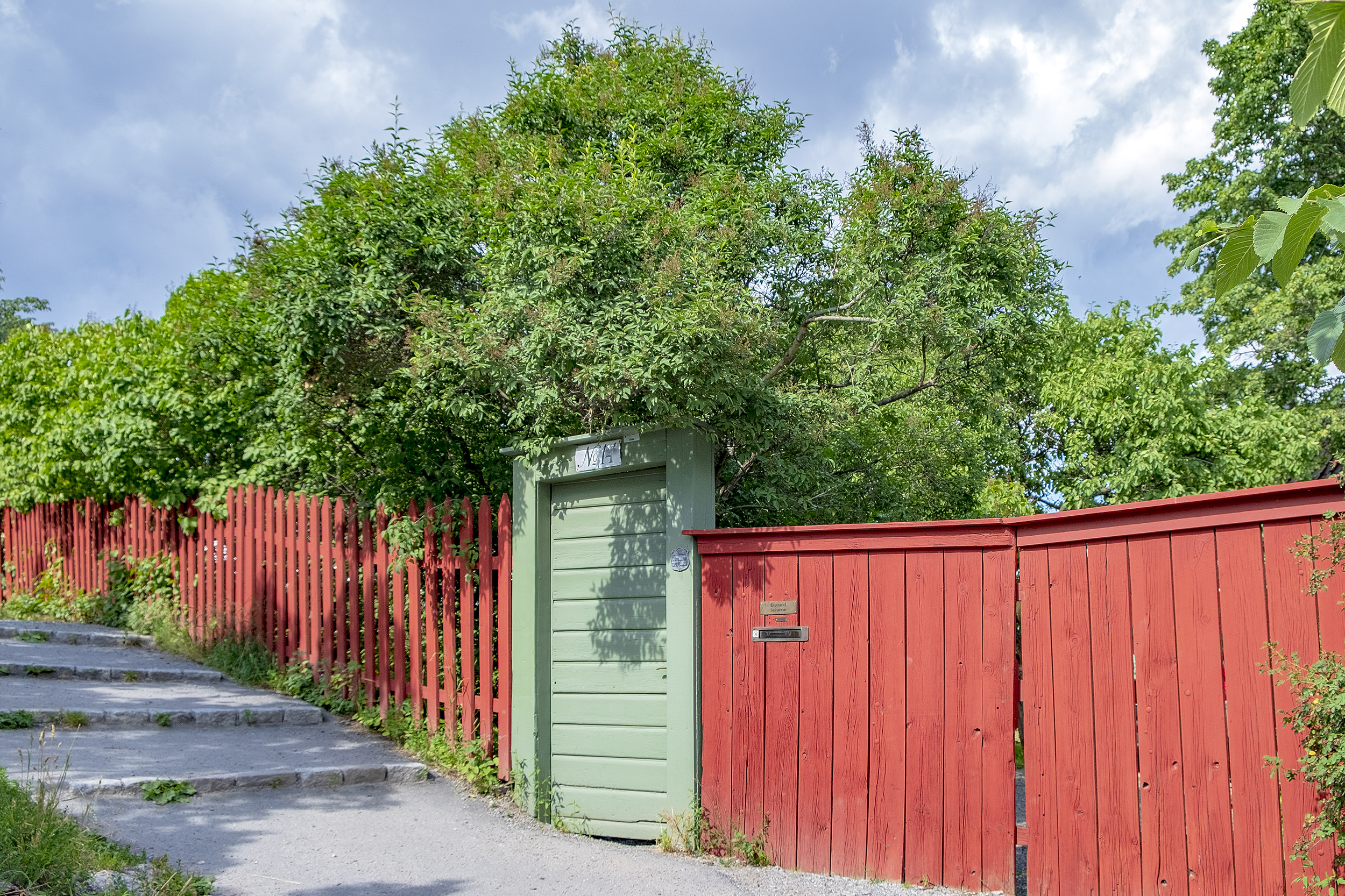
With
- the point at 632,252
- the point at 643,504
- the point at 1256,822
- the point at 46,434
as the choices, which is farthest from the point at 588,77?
the point at 46,434

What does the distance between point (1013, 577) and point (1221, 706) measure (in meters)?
1.10

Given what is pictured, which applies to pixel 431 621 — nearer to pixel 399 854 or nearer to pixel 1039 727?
pixel 399 854

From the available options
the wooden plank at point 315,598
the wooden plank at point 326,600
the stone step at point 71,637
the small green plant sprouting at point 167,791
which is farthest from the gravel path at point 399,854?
the stone step at point 71,637

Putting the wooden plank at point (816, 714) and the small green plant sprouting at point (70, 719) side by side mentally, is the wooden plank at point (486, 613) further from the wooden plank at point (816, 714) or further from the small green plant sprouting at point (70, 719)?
the small green plant sprouting at point (70, 719)

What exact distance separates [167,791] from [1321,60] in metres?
6.56

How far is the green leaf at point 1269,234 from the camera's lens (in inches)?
67.5

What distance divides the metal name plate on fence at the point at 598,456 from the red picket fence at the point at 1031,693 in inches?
34.9

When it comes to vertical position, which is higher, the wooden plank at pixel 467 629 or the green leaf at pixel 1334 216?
the green leaf at pixel 1334 216

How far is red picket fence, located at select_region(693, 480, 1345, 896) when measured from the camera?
4156mm

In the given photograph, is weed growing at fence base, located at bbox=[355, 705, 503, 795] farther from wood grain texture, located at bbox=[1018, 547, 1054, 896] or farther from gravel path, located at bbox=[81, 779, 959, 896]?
wood grain texture, located at bbox=[1018, 547, 1054, 896]

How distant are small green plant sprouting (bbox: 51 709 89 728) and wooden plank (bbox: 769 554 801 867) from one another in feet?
16.9

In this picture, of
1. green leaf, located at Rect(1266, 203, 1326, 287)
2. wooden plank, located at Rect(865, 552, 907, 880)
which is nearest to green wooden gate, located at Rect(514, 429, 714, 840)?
wooden plank, located at Rect(865, 552, 907, 880)

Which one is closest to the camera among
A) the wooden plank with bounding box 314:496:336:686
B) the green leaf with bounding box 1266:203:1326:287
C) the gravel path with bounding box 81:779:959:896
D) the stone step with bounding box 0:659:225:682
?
the green leaf with bounding box 1266:203:1326:287

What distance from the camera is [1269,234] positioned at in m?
1.76
